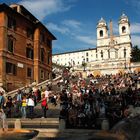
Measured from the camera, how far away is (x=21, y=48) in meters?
44.8

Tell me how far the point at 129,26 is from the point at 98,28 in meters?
13.1

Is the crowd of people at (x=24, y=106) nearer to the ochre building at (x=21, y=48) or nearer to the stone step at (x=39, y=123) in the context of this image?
the stone step at (x=39, y=123)

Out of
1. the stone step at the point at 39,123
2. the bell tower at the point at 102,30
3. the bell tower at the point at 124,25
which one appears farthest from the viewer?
the bell tower at the point at 102,30

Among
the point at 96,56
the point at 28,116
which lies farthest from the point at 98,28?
the point at 28,116

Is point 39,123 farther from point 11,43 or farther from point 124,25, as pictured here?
point 124,25

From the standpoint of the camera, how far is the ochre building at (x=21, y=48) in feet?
133

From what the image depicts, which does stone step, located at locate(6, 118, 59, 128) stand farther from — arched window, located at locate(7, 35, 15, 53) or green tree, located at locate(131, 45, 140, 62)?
green tree, located at locate(131, 45, 140, 62)

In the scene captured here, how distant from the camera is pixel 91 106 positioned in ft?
78.1

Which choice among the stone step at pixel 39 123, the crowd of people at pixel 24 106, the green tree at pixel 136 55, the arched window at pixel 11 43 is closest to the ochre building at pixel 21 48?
the arched window at pixel 11 43

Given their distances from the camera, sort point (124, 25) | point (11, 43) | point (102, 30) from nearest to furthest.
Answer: point (11, 43)
point (124, 25)
point (102, 30)

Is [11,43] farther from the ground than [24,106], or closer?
farther from the ground

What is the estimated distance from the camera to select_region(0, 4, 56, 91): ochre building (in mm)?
40469

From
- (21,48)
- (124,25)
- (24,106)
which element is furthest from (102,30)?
(24,106)

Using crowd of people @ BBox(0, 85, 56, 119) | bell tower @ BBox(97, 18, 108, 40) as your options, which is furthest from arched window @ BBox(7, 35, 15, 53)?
bell tower @ BBox(97, 18, 108, 40)
